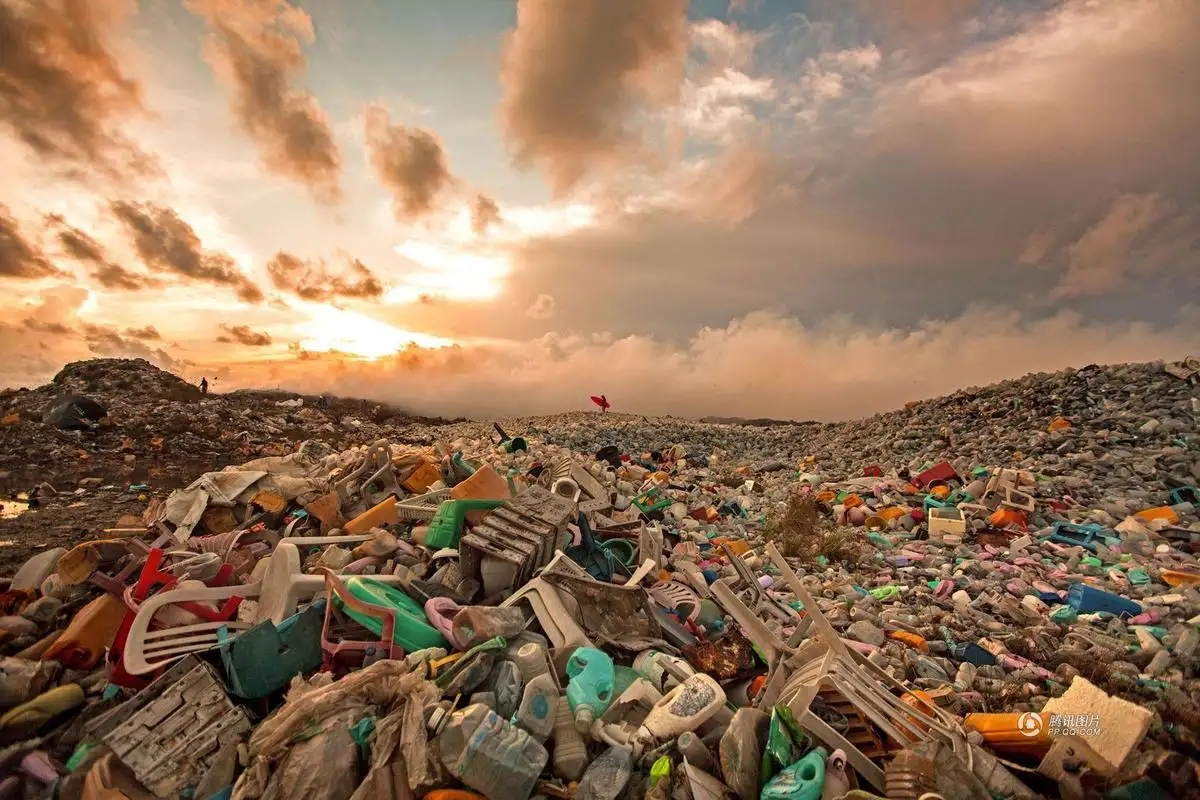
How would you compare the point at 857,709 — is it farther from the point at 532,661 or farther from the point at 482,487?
the point at 482,487

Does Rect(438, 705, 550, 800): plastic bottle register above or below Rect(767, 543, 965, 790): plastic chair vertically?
below

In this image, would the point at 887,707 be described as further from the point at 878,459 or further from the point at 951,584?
the point at 878,459

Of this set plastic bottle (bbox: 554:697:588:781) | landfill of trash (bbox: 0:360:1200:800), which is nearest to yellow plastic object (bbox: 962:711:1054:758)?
landfill of trash (bbox: 0:360:1200:800)

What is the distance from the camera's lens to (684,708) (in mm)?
2809

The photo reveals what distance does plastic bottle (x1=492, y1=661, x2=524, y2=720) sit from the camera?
111 inches

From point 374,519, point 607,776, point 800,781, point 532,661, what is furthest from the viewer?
point 374,519

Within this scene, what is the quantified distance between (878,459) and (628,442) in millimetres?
6391

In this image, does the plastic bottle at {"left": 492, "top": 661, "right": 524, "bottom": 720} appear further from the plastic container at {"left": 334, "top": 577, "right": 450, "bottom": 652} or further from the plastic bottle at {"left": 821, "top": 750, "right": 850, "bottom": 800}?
the plastic bottle at {"left": 821, "top": 750, "right": 850, "bottom": 800}

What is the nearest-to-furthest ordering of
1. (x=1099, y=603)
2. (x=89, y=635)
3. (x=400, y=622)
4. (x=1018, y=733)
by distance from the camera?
(x=1018, y=733) < (x=400, y=622) < (x=89, y=635) < (x=1099, y=603)

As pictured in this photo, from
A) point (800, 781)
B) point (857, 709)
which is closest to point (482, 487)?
point (857, 709)

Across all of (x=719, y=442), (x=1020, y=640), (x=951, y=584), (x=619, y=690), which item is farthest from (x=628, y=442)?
(x=619, y=690)

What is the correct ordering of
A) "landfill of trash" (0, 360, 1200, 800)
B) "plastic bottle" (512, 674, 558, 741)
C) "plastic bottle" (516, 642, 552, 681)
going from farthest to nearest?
"plastic bottle" (516, 642, 552, 681), "plastic bottle" (512, 674, 558, 741), "landfill of trash" (0, 360, 1200, 800)

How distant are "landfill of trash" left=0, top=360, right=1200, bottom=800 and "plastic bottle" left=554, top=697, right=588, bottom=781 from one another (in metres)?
0.01

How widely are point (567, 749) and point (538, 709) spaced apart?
0.21 meters
